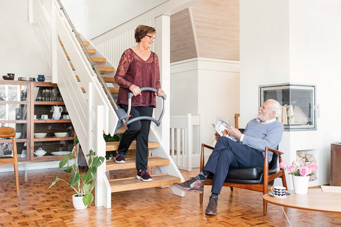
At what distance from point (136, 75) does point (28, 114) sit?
7.74 ft

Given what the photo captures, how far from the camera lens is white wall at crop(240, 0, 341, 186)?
432 cm

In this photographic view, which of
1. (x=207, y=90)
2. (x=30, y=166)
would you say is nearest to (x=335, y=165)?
(x=207, y=90)

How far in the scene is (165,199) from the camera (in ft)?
12.6

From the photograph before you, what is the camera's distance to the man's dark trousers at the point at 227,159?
10.7 feet

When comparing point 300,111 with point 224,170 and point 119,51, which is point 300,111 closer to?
point 224,170

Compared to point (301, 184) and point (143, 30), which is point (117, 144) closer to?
point (143, 30)

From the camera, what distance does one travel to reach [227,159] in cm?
330

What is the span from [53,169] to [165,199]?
2836 mm

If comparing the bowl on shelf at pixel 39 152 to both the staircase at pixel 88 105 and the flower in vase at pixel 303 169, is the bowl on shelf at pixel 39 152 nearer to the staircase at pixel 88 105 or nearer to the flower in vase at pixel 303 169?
the staircase at pixel 88 105

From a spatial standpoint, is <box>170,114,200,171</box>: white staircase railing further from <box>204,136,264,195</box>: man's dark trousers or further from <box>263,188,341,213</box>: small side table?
<box>263,188,341,213</box>: small side table

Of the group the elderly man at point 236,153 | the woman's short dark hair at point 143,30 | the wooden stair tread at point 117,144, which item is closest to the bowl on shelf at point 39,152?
the wooden stair tread at point 117,144

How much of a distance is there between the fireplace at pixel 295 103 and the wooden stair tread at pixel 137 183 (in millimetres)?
1577

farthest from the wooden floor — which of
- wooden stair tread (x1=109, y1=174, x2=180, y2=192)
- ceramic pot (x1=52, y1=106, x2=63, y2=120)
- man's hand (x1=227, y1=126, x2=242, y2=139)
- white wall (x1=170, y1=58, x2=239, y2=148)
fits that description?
white wall (x1=170, y1=58, x2=239, y2=148)

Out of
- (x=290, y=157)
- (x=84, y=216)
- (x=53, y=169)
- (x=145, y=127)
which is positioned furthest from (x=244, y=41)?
(x=53, y=169)
